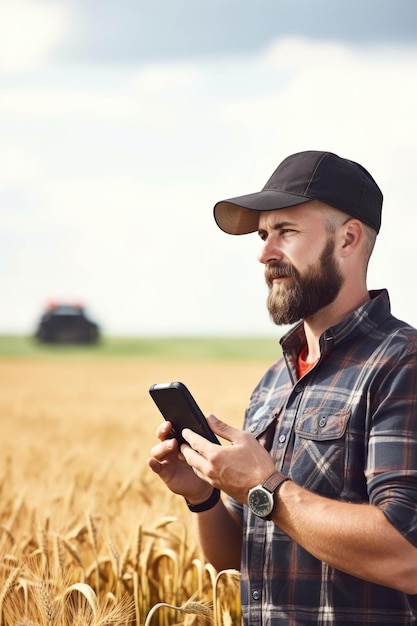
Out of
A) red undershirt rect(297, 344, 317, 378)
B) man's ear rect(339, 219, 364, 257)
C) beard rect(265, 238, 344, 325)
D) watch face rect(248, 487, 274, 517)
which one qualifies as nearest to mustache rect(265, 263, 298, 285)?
beard rect(265, 238, 344, 325)

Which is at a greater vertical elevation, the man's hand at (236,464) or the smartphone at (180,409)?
the smartphone at (180,409)

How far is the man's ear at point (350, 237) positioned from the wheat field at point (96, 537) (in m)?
0.92

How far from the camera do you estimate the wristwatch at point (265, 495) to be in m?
2.02

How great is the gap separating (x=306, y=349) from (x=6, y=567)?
1.46 m

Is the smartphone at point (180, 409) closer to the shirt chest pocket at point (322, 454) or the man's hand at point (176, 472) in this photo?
the man's hand at point (176, 472)

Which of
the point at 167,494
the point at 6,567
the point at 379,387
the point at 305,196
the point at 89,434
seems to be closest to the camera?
the point at 379,387

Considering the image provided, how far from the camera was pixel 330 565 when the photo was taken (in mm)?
2146

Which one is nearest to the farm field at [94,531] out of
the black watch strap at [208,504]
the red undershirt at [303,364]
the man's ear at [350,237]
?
the black watch strap at [208,504]

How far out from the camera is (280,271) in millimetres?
2326

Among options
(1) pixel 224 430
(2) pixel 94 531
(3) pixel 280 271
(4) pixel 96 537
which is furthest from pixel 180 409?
(4) pixel 96 537

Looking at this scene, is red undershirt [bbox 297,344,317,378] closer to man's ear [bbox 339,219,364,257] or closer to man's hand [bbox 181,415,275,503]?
man's ear [bbox 339,219,364,257]

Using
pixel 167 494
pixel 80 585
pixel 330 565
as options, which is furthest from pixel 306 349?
pixel 167 494

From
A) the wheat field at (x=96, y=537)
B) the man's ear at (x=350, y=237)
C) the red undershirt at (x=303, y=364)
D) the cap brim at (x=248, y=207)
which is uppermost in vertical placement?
the cap brim at (x=248, y=207)

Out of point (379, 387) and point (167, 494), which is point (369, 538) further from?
point (167, 494)
